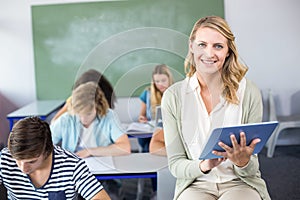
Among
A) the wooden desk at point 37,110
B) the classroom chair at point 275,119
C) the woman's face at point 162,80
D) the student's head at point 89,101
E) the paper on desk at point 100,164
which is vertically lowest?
the classroom chair at point 275,119

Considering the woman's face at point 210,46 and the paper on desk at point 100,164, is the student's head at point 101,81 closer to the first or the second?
the paper on desk at point 100,164

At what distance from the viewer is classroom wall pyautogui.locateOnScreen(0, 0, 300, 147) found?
15.5 feet

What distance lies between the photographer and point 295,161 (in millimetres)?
4281

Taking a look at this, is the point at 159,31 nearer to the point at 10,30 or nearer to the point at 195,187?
the point at 195,187

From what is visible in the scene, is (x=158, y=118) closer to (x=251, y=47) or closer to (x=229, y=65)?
(x=229, y=65)

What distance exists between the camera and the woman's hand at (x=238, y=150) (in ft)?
5.21

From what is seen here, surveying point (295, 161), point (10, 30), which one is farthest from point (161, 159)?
point (10, 30)

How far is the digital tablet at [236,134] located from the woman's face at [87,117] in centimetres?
71

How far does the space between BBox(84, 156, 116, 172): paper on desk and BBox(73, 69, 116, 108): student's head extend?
316 millimetres

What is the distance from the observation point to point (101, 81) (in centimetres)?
229

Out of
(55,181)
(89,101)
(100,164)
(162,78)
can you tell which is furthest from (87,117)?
(55,181)

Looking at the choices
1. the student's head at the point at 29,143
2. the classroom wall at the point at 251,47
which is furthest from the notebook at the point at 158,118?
the classroom wall at the point at 251,47

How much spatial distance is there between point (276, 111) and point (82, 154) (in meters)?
2.93

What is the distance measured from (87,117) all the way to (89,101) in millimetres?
123
